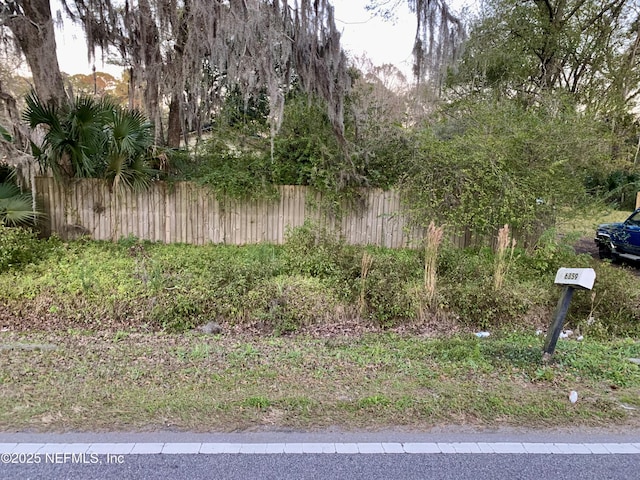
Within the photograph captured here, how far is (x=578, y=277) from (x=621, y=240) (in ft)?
21.1

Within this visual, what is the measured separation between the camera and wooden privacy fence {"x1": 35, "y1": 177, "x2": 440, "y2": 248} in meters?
8.48

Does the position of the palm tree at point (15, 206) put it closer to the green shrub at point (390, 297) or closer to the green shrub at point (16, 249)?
the green shrub at point (16, 249)

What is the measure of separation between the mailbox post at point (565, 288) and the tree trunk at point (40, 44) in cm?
926

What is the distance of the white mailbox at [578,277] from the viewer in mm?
3648

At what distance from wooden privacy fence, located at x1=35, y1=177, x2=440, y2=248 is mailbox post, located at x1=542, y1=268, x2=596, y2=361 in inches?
186

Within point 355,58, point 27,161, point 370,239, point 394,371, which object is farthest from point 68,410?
point 355,58

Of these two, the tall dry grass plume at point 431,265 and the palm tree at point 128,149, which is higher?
the palm tree at point 128,149

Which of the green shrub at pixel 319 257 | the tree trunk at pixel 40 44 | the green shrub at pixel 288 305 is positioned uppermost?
the tree trunk at pixel 40 44

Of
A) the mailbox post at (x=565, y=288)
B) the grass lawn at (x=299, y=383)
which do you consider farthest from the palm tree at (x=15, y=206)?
the mailbox post at (x=565, y=288)

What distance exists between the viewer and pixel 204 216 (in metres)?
9.02

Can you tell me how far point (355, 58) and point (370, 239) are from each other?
4.87 meters

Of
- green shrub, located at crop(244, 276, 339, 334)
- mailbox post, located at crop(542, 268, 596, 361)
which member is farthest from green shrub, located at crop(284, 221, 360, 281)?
mailbox post, located at crop(542, 268, 596, 361)

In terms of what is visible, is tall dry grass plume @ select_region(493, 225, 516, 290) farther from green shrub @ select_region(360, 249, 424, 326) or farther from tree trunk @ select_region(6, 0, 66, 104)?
tree trunk @ select_region(6, 0, 66, 104)

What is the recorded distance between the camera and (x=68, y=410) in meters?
2.86
